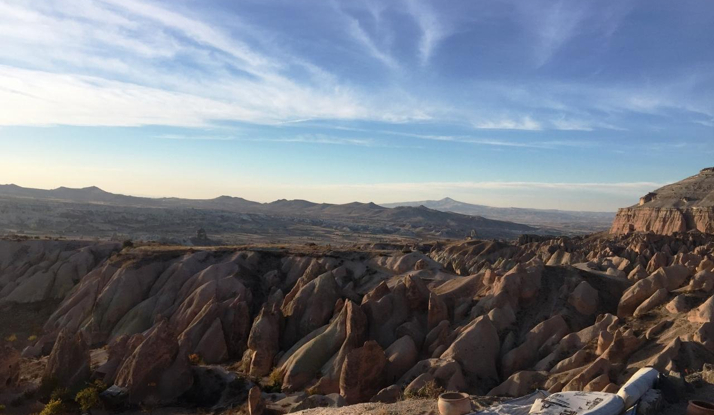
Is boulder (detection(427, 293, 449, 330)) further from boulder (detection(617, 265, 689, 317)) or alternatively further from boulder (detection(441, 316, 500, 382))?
boulder (detection(617, 265, 689, 317))

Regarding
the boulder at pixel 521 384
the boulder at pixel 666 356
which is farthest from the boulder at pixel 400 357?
the boulder at pixel 666 356

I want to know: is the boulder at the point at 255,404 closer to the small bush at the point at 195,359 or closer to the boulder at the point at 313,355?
the boulder at the point at 313,355

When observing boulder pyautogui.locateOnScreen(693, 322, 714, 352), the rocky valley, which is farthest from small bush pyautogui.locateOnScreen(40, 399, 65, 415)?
boulder pyautogui.locateOnScreen(693, 322, 714, 352)

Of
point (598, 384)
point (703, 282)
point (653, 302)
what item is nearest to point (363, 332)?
point (598, 384)

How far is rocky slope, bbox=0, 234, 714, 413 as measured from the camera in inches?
935

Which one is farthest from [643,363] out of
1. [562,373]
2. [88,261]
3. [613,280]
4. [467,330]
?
[88,261]

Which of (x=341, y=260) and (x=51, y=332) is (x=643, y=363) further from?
(x=51, y=332)

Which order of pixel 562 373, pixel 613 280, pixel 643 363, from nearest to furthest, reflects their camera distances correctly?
1. pixel 643 363
2. pixel 562 373
3. pixel 613 280

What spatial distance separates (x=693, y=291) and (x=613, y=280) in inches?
268

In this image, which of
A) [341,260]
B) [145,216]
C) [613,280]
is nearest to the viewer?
[613,280]

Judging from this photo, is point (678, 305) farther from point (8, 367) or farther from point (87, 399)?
point (8, 367)

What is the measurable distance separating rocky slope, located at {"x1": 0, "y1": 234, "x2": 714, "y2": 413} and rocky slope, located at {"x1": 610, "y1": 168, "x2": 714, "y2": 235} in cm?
6221

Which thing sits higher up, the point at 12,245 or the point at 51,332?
the point at 12,245

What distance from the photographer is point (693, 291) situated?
92.0ft
